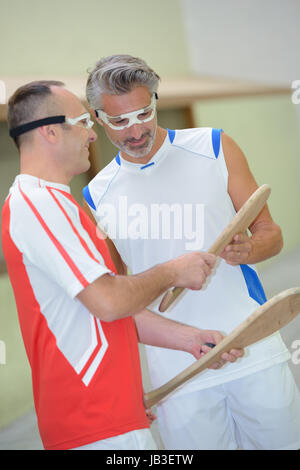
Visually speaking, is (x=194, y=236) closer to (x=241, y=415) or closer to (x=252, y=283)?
(x=252, y=283)

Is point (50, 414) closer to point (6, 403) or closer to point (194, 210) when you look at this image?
point (194, 210)

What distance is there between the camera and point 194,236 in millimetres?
1626

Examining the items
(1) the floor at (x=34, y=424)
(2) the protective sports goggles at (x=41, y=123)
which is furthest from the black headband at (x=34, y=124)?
(1) the floor at (x=34, y=424)

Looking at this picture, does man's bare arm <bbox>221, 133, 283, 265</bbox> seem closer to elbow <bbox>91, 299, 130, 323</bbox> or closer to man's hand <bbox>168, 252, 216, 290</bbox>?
man's hand <bbox>168, 252, 216, 290</bbox>

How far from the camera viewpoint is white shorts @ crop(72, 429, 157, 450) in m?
1.18

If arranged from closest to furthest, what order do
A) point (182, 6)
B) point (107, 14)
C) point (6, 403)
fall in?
point (6, 403), point (107, 14), point (182, 6)

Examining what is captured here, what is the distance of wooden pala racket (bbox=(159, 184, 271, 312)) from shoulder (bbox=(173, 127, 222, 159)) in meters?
0.22

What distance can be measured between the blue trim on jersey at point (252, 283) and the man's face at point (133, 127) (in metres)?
0.44

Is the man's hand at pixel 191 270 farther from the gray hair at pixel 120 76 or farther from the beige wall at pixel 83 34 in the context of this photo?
the beige wall at pixel 83 34

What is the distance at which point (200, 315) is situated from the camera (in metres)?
1.62

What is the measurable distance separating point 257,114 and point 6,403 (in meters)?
4.05

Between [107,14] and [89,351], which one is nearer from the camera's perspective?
[89,351]

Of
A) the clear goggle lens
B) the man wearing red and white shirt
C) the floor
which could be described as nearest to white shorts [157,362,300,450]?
the man wearing red and white shirt
